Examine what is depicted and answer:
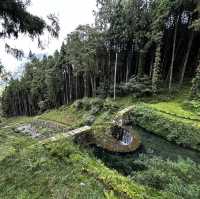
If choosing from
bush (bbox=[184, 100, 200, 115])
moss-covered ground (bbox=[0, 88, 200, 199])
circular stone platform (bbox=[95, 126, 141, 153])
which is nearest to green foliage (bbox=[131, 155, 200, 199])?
moss-covered ground (bbox=[0, 88, 200, 199])

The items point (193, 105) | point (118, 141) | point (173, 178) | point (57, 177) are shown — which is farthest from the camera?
point (193, 105)

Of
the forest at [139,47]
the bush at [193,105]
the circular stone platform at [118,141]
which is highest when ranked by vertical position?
the forest at [139,47]

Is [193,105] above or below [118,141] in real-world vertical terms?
above

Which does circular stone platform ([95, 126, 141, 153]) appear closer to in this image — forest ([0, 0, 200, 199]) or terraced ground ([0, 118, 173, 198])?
forest ([0, 0, 200, 199])

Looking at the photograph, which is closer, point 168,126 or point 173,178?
point 173,178

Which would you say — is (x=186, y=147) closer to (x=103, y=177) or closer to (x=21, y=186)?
(x=103, y=177)

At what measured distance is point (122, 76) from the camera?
1116 inches

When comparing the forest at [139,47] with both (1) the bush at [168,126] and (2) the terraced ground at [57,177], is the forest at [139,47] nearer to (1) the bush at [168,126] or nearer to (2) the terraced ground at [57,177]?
(1) the bush at [168,126]

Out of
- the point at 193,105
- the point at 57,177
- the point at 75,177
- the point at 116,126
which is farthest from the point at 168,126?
the point at 57,177

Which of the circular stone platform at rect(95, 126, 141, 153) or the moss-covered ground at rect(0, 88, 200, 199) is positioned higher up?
the moss-covered ground at rect(0, 88, 200, 199)

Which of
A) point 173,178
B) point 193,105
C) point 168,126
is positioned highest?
point 173,178

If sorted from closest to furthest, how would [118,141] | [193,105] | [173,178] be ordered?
[173,178] < [118,141] < [193,105]

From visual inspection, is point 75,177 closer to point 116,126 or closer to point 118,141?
point 118,141

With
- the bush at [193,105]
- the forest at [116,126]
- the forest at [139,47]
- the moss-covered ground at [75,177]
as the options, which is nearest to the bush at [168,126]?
the forest at [116,126]
